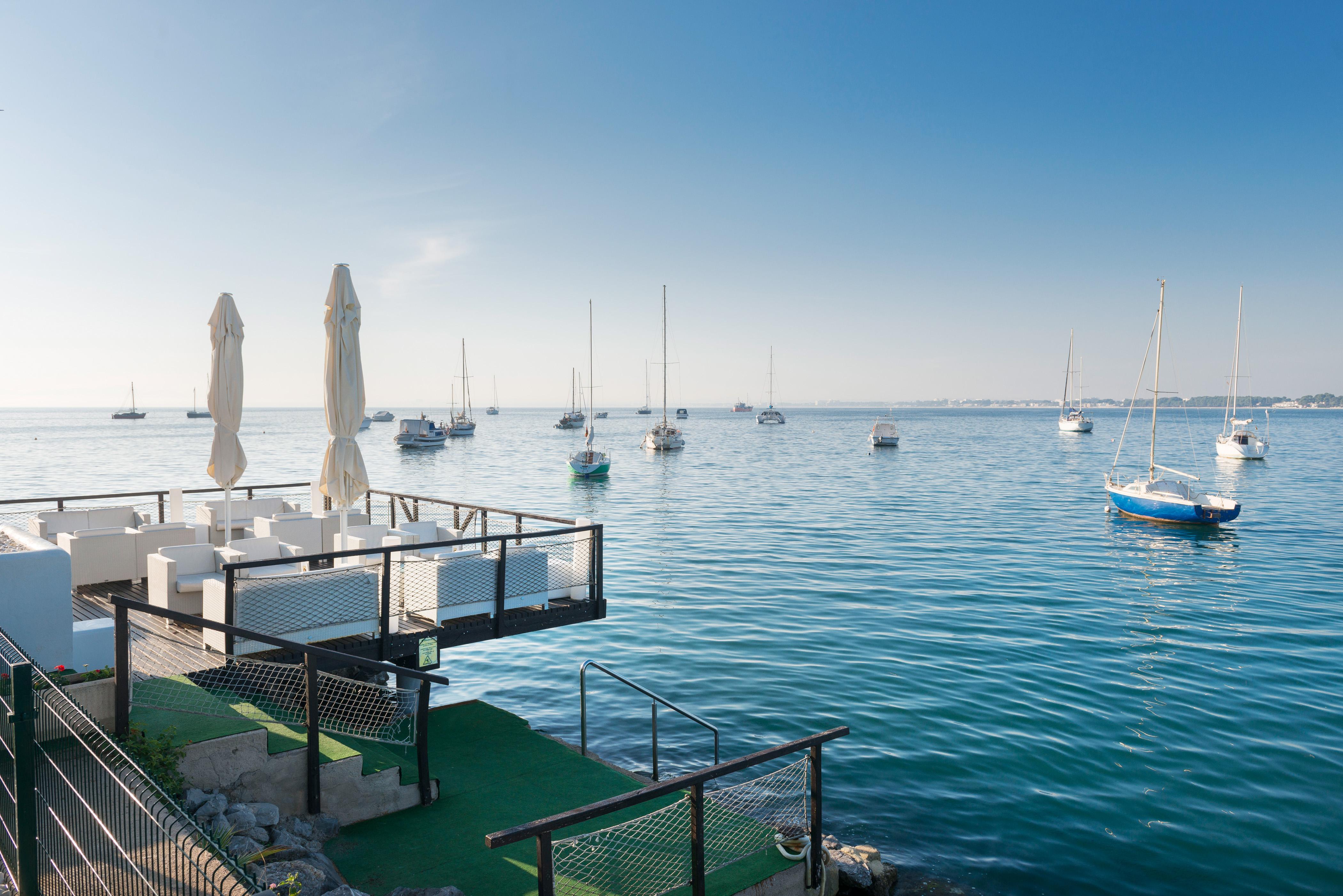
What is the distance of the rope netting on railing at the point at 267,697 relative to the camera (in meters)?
6.32

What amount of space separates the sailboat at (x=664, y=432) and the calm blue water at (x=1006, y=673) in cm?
2733

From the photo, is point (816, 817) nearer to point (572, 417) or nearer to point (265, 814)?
point (265, 814)

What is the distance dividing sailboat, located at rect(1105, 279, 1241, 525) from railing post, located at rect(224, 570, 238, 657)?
29812mm

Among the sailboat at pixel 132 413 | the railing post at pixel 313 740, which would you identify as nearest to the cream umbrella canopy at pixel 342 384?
the railing post at pixel 313 740

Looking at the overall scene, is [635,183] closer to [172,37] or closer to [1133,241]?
[172,37]

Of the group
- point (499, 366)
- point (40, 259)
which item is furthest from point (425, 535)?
point (499, 366)

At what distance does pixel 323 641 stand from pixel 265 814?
A: 2689 millimetres

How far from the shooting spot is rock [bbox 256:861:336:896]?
4.46 m

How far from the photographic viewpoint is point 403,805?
263 inches

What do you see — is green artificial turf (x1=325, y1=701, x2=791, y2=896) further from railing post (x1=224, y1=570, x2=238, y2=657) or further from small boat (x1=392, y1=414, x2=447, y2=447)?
small boat (x1=392, y1=414, x2=447, y2=447)

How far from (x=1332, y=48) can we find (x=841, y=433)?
289 ft

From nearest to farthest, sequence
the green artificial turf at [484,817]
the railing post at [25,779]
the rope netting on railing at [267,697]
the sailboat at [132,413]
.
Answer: the railing post at [25,779], the green artificial turf at [484,817], the rope netting on railing at [267,697], the sailboat at [132,413]

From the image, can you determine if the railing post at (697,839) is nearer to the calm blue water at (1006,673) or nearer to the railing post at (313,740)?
the railing post at (313,740)

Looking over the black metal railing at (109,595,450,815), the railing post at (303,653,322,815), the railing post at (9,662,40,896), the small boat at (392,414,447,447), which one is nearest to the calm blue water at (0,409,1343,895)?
the black metal railing at (109,595,450,815)
